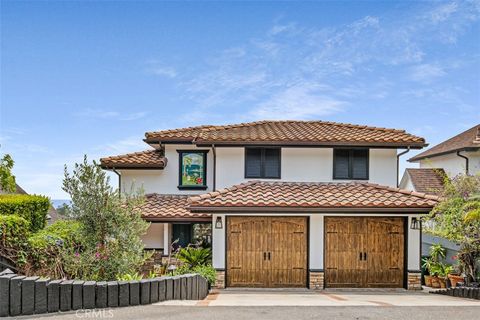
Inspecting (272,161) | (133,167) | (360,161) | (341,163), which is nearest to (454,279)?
(360,161)

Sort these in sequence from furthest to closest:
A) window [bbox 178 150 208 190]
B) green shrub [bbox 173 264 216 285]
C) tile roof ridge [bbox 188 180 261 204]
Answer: window [bbox 178 150 208 190] < tile roof ridge [bbox 188 180 261 204] < green shrub [bbox 173 264 216 285]

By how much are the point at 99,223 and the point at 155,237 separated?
7.45 meters

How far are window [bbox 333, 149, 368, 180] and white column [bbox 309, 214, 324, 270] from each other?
2.85 meters

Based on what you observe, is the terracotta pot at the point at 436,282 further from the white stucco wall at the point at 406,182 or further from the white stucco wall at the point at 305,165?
the white stucco wall at the point at 406,182

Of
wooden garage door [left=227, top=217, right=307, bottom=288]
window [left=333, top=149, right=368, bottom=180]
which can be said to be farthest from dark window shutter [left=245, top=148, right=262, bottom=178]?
window [left=333, top=149, right=368, bottom=180]

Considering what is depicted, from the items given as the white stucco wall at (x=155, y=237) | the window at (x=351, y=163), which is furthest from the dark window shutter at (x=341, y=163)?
the white stucco wall at (x=155, y=237)

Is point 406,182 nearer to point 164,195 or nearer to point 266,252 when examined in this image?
point 266,252

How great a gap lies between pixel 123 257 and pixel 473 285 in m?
11.0

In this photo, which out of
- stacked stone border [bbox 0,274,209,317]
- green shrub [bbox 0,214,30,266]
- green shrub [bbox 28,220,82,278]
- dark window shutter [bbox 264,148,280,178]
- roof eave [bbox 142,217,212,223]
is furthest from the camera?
dark window shutter [bbox 264,148,280,178]

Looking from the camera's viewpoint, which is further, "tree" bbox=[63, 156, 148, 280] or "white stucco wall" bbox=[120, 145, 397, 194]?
"white stucco wall" bbox=[120, 145, 397, 194]

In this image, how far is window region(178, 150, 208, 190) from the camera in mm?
16156

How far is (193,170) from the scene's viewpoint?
16.2m

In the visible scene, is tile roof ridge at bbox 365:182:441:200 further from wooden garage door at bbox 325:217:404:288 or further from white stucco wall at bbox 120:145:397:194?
wooden garage door at bbox 325:217:404:288

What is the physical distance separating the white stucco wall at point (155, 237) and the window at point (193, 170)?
2156 mm
